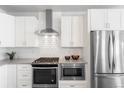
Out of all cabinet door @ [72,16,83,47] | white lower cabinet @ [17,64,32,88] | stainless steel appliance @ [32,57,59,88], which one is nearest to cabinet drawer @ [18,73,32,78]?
white lower cabinet @ [17,64,32,88]

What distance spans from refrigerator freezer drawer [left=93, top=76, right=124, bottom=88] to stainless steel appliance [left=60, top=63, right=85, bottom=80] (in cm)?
39

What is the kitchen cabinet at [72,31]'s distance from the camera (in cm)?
365

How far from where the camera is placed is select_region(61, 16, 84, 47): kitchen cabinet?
3.65 metres

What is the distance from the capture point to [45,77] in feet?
10.8

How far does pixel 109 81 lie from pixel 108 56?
0.53 metres

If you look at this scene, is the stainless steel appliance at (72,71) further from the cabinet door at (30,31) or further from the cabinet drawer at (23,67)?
the cabinet door at (30,31)

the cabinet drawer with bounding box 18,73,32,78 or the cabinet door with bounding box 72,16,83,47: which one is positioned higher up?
the cabinet door with bounding box 72,16,83,47

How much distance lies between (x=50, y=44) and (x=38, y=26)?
0.59 m

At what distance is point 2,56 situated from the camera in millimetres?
3789

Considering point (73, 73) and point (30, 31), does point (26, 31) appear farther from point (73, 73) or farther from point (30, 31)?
point (73, 73)

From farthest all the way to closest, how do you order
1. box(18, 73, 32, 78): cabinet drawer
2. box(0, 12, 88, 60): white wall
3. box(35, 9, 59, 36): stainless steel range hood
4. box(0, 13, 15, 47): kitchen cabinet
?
box(0, 12, 88, 60): white wall, box(35, 9, 59, 36): stainless steel range hood, box(18, 73, 32, 78): cabinet drawer, box(0, 13, 15, 47): kitchen cabinet

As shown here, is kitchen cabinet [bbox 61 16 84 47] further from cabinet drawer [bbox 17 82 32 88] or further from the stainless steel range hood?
cabinet drawer [bbox 17 82 32 88]

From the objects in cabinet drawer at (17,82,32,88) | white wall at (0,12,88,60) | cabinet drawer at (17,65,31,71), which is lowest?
cabinet drawer at (17,82,32,88)

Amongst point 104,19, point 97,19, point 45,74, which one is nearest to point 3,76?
point 45,74
